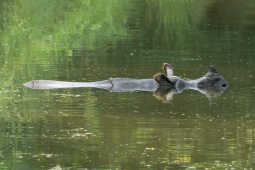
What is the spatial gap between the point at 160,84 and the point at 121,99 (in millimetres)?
1780

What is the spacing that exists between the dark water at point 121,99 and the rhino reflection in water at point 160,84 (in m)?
0.34

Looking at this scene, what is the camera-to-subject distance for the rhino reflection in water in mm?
18438

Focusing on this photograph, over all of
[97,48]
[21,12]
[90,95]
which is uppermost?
[21,12]

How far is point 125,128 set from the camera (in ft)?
47.5

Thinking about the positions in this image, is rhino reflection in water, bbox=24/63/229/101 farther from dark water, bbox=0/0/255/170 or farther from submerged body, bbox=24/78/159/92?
dark water, bbox=0/0/255/170

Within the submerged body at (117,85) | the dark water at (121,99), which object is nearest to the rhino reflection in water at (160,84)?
the submerged body at (117,85)

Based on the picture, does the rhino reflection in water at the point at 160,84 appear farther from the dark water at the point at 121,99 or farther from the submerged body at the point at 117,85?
the dark water at the point at 121,99

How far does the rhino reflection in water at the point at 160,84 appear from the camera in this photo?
18.4m

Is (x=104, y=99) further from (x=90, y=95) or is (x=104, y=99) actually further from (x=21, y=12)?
(x=21, y=12)

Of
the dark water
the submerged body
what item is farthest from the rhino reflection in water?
the dark water

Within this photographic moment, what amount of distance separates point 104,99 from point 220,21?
17079mm

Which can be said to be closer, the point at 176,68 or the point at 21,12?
the point at 176,68

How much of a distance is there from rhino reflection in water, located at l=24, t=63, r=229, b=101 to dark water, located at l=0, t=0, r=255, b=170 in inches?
13.5

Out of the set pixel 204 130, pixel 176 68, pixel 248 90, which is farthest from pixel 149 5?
pixel 204 130
